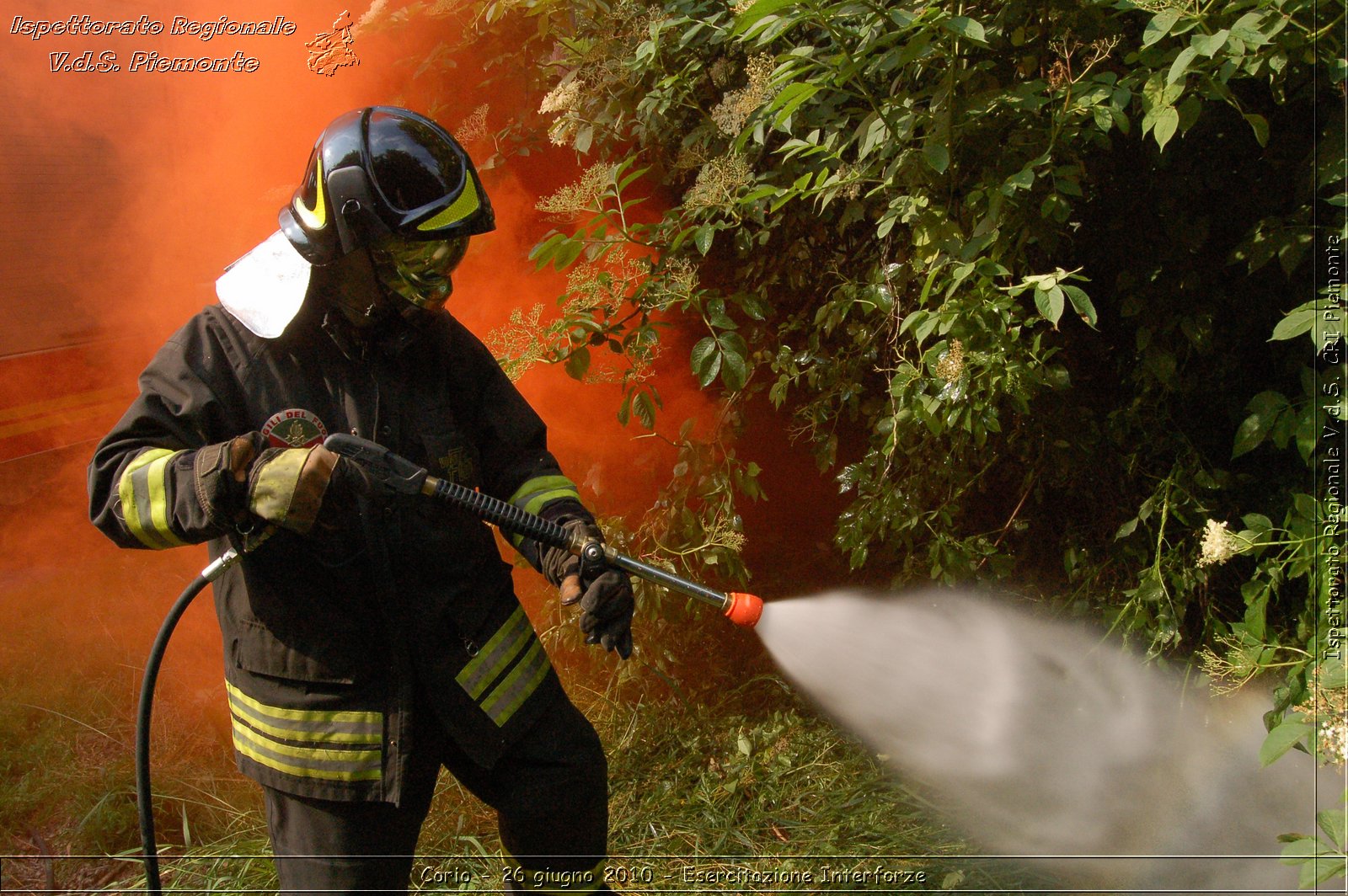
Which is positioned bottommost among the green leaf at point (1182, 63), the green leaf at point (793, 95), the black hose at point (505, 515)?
the black hose at point (505, 515)

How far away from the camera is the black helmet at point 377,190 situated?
6.24 feet

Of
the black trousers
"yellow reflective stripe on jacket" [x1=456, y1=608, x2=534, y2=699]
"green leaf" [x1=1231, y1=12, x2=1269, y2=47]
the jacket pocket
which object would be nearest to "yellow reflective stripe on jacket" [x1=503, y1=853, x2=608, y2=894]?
the black trousers

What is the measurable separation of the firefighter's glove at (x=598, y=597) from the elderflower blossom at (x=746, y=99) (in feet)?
4.54

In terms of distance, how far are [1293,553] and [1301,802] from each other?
42.0 inches

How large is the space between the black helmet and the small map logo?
6.17 feet

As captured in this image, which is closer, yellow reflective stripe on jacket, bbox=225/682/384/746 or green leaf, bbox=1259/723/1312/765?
yellow reflective stripe on jacket, bbox=225/682/384/746

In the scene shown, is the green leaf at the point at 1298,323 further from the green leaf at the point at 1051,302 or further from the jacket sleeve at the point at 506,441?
the jacket sleeve at the point at 506,441

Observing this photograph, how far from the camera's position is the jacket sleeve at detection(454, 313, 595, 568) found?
2242 millimetres

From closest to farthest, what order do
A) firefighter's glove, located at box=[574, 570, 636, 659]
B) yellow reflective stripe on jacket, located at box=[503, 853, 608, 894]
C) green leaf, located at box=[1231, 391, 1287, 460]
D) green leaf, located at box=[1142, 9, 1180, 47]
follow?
green leaf, located at box=[1142, 9, 1180, 47] → firefighter's glove, located at box=[574, 570, 636, 659] → yellow reflective stripe on jacket, located at box=[503, 853, 608, 894] → green leaf, located at box=[1231, 391, 1287, 460]

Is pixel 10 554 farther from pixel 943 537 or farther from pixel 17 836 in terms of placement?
pixel 943 537

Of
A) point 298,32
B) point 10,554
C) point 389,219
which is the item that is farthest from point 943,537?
point 10,554

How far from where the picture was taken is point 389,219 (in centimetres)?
191

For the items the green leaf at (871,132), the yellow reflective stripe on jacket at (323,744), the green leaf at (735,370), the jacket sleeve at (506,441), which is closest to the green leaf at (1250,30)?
the green leaf at (871,132)

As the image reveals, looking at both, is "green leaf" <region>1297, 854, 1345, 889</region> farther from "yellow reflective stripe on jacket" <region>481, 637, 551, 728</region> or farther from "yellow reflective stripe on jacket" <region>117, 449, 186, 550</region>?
"yellow reflective stripe on jacket" <region>117, 449, 186, 550</region>
